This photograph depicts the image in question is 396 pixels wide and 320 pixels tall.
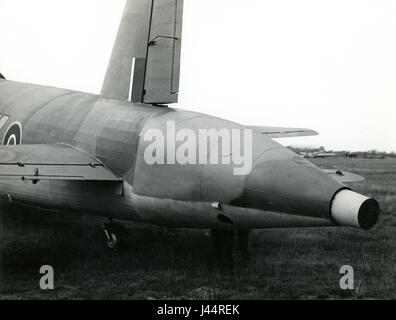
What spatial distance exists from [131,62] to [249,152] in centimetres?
401

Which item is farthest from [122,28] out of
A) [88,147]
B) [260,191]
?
[260,191]

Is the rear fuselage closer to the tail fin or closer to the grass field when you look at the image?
the tail fin

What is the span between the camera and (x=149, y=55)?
955 centimetres

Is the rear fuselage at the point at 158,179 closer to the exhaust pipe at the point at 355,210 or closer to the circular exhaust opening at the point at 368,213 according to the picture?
the exhaust pipe at the point at 355,210

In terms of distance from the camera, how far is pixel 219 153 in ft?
23.5

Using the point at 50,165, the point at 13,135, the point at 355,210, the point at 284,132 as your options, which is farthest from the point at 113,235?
the point at 355,210

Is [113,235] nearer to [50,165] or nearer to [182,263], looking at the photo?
[182,263]

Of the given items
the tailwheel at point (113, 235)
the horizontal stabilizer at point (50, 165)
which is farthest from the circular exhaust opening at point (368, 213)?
the tailwheel at point (113, 235)

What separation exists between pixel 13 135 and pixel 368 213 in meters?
8.39

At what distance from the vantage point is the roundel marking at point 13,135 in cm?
1096

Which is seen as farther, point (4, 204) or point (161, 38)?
point (4, 204)

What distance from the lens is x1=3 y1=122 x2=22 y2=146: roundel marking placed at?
1096 centimetres

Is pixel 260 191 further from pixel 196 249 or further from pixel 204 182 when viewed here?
pixel 196 249
